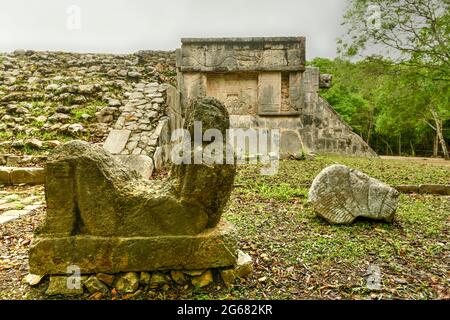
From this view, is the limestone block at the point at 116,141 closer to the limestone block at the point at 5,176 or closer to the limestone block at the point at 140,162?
the limestone block at the point at 140,162

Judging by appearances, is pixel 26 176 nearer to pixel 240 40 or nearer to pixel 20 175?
pixel 20 175

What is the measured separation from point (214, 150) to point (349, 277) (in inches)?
63.2

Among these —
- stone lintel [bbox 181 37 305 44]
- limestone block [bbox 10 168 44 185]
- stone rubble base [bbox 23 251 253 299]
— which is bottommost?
stone rubble base [bbox 23 251 253 299]

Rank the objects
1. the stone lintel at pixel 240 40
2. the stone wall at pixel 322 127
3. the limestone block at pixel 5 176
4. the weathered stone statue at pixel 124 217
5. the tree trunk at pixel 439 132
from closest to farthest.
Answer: the weathered stone statue at pixel 124 217
the limestone block at pixel 5 176
the stone lintel at pixel 240 40
the stone wall at pixel 322 127
the tree trunk at pixel 439 132

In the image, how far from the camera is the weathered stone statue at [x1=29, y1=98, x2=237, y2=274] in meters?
2.41

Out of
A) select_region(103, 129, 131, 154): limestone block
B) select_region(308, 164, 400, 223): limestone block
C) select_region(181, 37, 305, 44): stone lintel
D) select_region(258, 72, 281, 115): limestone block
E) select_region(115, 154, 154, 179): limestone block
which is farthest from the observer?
select_region(258, 72, 281, 115): limestone block

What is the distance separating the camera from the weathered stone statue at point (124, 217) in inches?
95.0

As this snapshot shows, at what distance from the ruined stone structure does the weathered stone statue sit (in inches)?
291

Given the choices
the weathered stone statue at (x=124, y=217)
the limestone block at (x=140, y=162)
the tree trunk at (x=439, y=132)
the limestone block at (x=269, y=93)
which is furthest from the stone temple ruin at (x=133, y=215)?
the tree trunk at (x=439, y=132)

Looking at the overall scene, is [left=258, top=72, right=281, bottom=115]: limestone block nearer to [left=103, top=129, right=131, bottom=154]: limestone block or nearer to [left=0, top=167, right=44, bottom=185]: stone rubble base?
[left=103, top=129, right=131, bottom=154]: limestone block

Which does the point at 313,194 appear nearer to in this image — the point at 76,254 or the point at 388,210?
the point at 388,210

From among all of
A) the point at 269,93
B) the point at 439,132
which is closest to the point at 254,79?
the point at 269,93

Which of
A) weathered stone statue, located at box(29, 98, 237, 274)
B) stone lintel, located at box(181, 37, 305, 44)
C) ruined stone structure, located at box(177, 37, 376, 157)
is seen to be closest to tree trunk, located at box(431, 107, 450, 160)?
ruined stone structure, located at box(177, 37, 376, 157)
